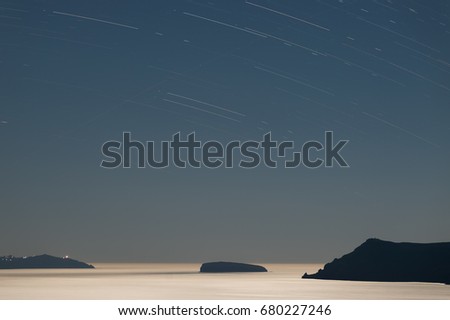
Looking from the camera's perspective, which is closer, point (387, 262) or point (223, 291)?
point (223, 291)

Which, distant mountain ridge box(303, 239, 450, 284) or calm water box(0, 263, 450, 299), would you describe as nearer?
calm water box(0, 263, 450, 299)

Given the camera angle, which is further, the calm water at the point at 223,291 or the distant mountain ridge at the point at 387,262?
the distant mountain ridge at the point at 387,262
